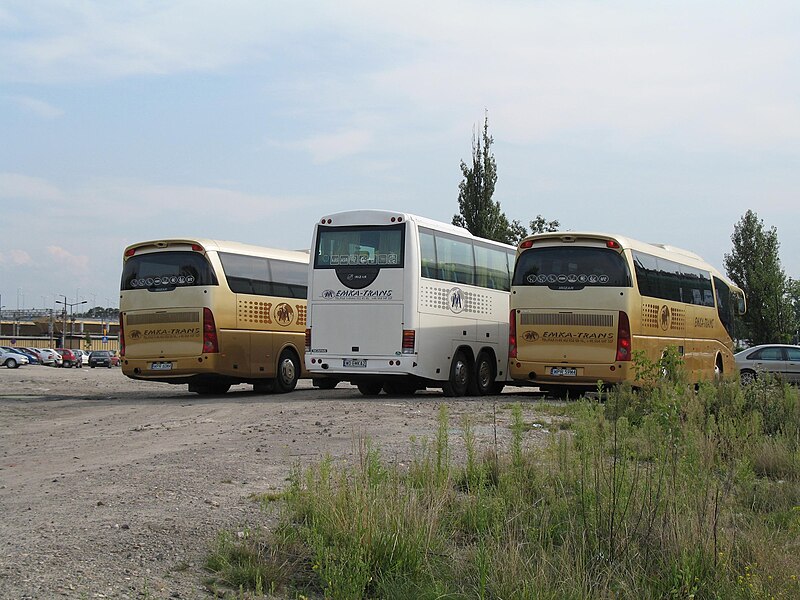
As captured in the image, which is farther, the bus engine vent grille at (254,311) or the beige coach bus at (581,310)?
the bus engine vent grille at (254,311)

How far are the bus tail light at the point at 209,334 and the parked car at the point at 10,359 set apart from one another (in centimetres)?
4947

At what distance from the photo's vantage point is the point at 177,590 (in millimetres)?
5898

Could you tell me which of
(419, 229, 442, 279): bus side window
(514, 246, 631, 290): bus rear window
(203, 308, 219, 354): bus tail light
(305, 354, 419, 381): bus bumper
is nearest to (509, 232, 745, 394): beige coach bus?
(514, 246, 631, 290): bus rear window

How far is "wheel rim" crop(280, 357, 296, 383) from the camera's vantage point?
24766 millimetres

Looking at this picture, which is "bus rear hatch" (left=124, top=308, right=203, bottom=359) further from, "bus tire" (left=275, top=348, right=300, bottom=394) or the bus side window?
the bus side window

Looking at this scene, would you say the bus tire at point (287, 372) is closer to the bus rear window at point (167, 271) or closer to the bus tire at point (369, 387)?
the bus tire at point (369, 387)

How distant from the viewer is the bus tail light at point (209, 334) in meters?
22.3

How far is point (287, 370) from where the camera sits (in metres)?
24.9

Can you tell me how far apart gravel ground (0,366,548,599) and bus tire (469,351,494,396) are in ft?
12.1

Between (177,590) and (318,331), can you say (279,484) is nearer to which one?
(177,590)

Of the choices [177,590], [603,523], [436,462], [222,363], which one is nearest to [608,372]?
[222,363]

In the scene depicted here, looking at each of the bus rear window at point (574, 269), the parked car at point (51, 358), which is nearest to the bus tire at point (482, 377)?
the bus rear window at point (574, 269)

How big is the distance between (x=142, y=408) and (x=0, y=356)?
53274 millimetres

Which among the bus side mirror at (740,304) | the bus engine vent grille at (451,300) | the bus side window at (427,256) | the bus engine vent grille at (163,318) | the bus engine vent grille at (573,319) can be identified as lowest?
the bus engine vent grille at (573,319)
